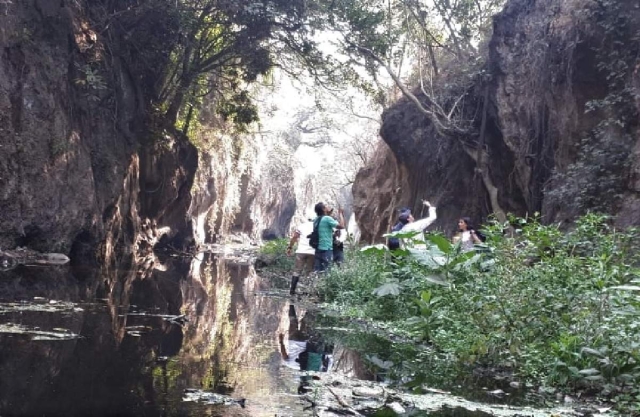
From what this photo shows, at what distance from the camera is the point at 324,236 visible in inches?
477

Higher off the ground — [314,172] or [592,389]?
[314,172]

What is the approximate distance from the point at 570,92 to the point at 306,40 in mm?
8643

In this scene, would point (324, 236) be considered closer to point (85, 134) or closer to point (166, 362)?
point (166, 362)

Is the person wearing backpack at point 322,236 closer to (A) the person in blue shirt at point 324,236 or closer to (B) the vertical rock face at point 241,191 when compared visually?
(A) the person in blue shirt at point 324,236

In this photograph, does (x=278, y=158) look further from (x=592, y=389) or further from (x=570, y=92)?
(x=592, y=389)

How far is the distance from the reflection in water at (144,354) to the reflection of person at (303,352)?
0.02m

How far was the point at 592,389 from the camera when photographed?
4.98 metres

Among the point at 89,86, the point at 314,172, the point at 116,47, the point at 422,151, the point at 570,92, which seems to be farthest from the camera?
the point at 314,172

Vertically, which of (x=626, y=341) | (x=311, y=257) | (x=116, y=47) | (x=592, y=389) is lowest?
(x=592, y=389)

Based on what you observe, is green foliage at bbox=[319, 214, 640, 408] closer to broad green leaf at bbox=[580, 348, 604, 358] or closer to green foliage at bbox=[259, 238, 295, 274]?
broad green leaf at bbox=[580, 348, 604, 358]

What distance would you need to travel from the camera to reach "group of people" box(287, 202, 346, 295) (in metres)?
12.1

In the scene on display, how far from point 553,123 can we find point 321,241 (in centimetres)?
603

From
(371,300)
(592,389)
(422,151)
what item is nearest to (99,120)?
(422,151)

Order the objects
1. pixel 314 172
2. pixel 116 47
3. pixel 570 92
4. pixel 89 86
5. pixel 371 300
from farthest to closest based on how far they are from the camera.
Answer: pixel 314 172
pixel 116 47
pixel 89 86
pixel 570 92
pixel 371 300
